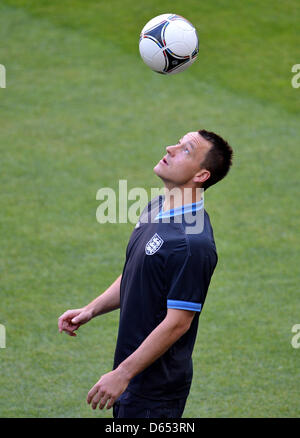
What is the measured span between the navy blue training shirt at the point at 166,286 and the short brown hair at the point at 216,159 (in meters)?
0.17

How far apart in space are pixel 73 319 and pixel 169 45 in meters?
2.45

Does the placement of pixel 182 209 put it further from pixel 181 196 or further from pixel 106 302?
pixel 106 302

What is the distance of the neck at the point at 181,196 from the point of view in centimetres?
375

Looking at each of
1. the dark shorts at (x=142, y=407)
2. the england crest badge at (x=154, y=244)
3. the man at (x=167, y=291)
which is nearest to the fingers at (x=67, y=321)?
the man at (x=167, y=291)

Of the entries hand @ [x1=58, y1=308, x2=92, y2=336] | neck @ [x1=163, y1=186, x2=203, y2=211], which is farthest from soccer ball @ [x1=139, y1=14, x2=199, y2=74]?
hand @ [x1=58, y1=308, x2=92, y2=336]

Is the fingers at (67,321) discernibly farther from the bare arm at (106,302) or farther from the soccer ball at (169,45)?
the soccer ball at (169,45)

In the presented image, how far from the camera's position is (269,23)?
1247 cm

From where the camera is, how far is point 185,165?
3750 millimetres

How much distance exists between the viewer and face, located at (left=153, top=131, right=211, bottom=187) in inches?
147

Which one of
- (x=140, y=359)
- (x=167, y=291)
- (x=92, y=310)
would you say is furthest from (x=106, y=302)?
(x=140, y=359)

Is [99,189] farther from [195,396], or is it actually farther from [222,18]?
[222,18]

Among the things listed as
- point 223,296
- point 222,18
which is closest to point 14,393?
point 223,296

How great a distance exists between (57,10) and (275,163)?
233 inches

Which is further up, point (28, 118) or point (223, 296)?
point (28, 118)
